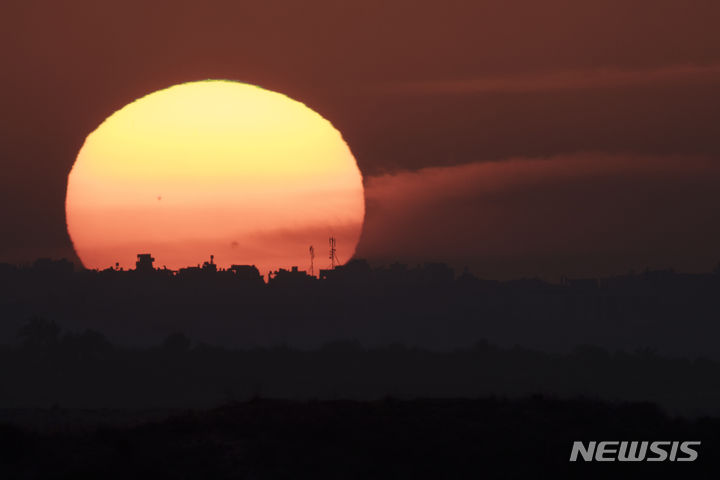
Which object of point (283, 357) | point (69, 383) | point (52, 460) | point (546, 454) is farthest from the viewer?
point (283, 357)

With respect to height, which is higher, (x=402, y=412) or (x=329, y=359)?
(x=329, y=359)

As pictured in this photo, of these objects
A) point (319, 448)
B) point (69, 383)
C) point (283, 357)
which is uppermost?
point (283, 357)

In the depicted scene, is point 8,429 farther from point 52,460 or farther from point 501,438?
point 501,438

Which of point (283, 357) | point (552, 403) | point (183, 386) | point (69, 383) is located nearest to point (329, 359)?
point (283, 357)

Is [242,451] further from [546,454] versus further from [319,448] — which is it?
[546,454]

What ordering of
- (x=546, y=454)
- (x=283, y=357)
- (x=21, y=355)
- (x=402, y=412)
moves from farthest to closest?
1. (x=283, y=357)
2. (x=21, y=355)
3. (x=402, y=412)
4. (x=546, y=454)

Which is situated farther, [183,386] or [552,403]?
[183,386]

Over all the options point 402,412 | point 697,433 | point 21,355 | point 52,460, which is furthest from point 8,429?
point 21,355
